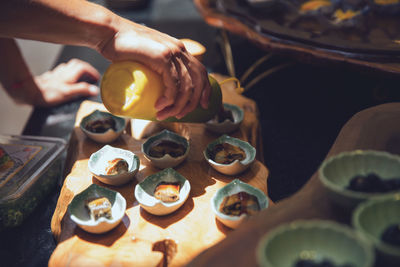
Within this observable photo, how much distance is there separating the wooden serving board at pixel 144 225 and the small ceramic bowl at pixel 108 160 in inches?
1.9

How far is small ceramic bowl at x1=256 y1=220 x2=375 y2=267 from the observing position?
781 mm

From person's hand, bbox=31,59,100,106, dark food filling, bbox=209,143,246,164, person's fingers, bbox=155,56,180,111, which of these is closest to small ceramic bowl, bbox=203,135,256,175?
dark food filling, bbox=209,143,246,164

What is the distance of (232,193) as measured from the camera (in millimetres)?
1545

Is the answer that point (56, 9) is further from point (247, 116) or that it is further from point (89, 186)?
point (247, 116)

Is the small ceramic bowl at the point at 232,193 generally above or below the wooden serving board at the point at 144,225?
above

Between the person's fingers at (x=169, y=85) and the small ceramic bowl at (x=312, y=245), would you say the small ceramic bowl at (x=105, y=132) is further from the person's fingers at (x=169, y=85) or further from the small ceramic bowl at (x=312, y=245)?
the small ceramic bowl at (x=312, y=245)

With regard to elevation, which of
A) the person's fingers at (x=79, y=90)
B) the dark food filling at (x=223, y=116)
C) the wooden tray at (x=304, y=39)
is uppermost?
the wooden tray at (x=304, y=39)

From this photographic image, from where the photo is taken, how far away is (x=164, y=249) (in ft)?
4.63

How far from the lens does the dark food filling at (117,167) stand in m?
1.70

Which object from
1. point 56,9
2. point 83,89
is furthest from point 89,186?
point 83,89

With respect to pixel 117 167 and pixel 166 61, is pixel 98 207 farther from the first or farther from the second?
pixel 166 61

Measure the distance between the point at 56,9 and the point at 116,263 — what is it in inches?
39.3

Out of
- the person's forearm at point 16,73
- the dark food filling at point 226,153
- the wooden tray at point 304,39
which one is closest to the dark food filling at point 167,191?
the dark food filling at point 226,153

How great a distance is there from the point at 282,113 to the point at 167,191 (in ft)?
4.09
